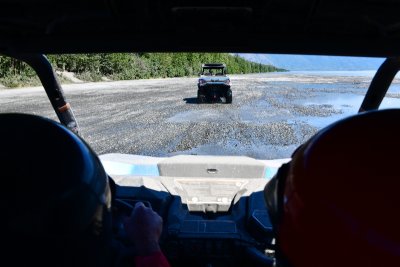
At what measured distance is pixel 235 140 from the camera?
1045cm

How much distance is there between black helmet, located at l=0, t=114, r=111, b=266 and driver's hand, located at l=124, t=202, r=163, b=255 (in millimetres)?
73

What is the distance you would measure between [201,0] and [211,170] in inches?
55.9

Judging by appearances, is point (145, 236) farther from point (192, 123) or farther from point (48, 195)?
point (192, 123)

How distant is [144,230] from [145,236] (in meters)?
0.01

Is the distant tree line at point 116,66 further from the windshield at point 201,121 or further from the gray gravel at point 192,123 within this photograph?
the gray gravel at point 192,123

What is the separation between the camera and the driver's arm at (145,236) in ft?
3.40

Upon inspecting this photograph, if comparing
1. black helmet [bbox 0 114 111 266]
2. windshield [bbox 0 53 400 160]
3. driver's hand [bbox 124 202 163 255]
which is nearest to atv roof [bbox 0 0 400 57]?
black helmet [bbox 0 114 111 266]

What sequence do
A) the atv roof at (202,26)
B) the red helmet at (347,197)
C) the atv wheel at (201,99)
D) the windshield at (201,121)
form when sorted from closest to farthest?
1. the red helmet at (347,197)
2. the atv roof at (202,26)
3. the windshield at (201,121)
4. the atv wheel at (201,99)

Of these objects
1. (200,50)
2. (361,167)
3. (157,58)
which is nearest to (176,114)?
(200,50)

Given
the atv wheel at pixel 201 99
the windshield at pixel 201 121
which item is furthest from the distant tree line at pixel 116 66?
the atv wheel at pixel 201 99

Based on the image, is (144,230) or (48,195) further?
(144,230)

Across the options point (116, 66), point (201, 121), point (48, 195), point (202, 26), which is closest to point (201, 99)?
point (201, 121)

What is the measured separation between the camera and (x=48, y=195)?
954 mm

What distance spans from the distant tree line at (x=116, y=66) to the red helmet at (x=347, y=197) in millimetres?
24750
